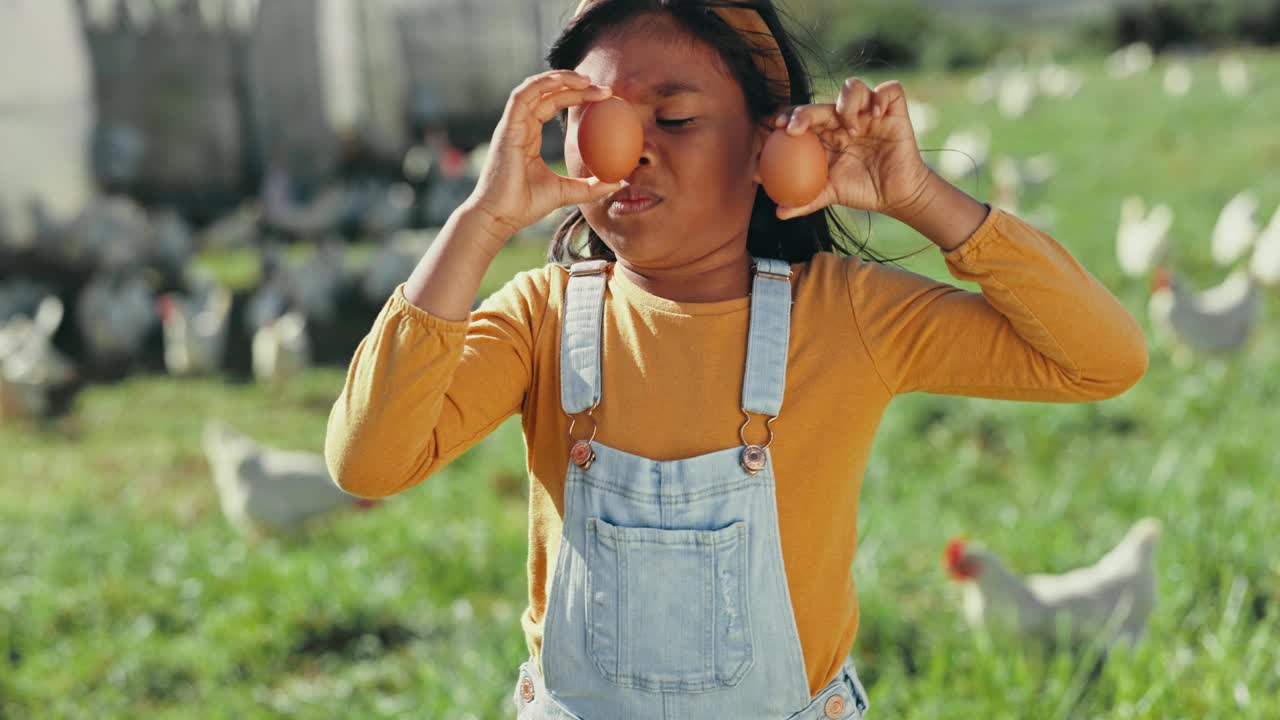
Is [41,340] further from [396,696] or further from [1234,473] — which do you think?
[1234,473]

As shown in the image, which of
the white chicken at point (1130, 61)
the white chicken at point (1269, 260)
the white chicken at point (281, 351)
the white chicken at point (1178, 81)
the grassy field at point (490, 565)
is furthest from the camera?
the white chicken at point (1130, 61)

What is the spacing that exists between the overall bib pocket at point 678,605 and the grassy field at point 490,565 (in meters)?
1.36

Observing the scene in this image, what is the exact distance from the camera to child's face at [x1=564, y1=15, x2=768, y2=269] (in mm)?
1547

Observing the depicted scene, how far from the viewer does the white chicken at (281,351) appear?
6.27 meters

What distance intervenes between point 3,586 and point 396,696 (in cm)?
170

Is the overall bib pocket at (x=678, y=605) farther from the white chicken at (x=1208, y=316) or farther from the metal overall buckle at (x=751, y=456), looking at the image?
the white chicken at (x=1208, y=316)

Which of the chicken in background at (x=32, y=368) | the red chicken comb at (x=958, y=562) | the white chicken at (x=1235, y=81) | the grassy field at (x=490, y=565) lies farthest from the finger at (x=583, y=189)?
the white chicken at (x=1235, y=81)

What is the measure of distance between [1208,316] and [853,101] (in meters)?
4.19

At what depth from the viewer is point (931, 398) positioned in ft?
16.4

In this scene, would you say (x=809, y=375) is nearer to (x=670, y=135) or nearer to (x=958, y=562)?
(x=670, y=135)

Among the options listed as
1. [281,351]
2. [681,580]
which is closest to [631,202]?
[681,580]

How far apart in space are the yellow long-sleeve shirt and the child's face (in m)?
0.10

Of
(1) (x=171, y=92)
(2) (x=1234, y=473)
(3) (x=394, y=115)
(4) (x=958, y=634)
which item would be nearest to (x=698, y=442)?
(4) (x=958, y=634)

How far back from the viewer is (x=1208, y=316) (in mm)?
5090
